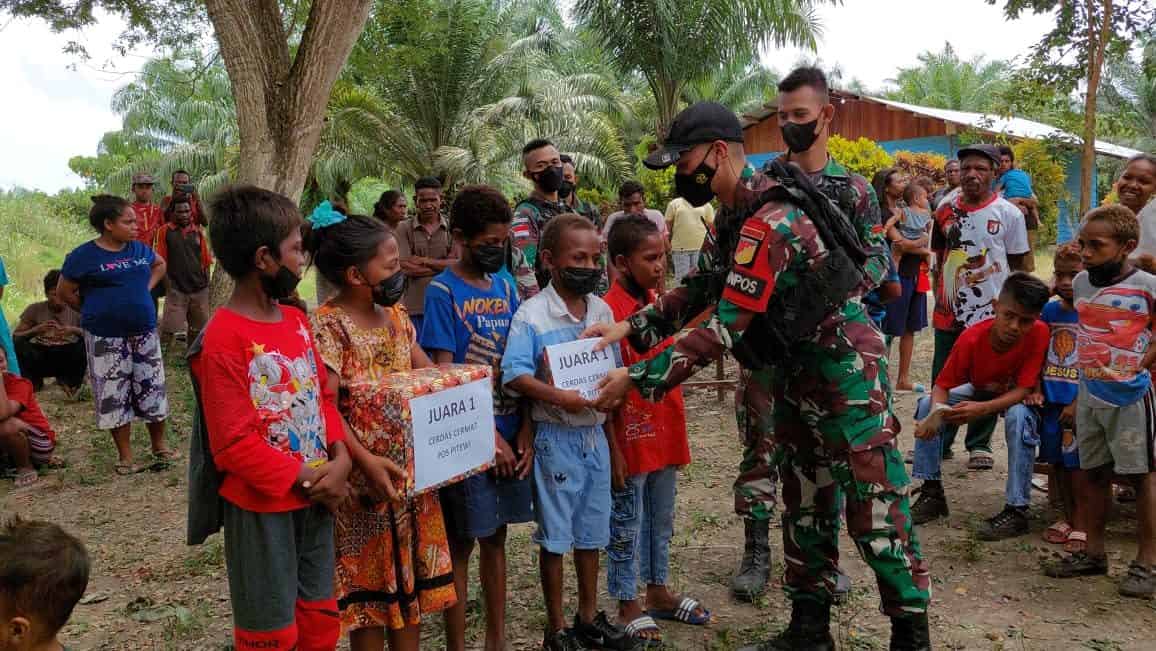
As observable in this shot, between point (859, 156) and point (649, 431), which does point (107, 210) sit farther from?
point (859, 156)

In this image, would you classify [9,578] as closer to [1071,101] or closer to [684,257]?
[684,257]

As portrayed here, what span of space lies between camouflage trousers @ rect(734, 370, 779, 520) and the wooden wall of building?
19840 mm

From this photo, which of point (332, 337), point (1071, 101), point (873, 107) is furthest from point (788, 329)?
point (873, 107)

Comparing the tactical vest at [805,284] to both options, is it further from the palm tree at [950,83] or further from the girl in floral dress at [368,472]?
the palm tree at [950,83]

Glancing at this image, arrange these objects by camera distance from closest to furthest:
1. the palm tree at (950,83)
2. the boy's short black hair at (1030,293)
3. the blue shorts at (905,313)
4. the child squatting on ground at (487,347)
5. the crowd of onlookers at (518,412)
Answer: the crowd of onlookers at (518,412) < the child squatting on ground at (487,347) < the boy's short black hair at (1030,293) < the blue shorts at (905,313) < the palm tree at (950,83)

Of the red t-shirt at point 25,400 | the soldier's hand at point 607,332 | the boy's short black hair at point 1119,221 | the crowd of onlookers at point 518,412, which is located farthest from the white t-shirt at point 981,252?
the red t-shirt at point 25,400

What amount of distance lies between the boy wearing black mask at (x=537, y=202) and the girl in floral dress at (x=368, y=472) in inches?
74.9

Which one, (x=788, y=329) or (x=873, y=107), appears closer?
(x=788, y=329)

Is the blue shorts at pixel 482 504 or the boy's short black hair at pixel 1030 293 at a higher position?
the boy's short black hair at pixel 1030 293

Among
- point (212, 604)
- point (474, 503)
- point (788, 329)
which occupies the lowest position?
point (212, 604)

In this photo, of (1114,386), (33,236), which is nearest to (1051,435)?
(1114,386)

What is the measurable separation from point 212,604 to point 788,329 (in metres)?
3.17

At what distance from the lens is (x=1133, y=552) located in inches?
177

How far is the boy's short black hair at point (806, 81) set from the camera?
3953mm
